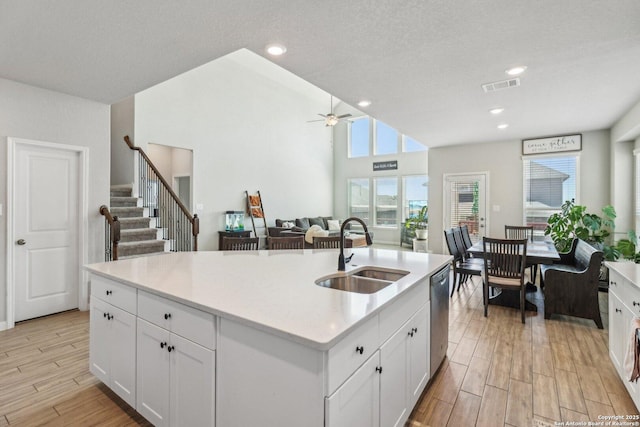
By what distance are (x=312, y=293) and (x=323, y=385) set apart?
544mm

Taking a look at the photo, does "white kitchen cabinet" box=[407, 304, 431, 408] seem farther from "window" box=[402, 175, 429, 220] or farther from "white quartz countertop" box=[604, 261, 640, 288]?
"window" box=[402, 175, 429, 220]

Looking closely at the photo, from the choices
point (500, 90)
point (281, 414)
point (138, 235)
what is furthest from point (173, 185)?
point (281, 414)

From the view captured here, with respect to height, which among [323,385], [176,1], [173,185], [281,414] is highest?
[176,1]

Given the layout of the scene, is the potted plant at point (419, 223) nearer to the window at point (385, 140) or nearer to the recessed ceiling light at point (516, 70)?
the window at point (385, 140)

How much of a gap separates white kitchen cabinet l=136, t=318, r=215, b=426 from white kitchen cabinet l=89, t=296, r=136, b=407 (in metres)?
0.10

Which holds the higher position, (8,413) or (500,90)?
(500,90)

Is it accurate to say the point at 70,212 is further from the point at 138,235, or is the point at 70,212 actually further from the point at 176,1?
the point at 176,1

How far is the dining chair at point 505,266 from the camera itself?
11.8 feet

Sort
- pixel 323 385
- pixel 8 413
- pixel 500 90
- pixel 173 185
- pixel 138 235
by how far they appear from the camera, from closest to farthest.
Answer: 1. pixel 323 385
2. pixel 8 413
3. pixel 500 90
4. pixel 138 235
5. pixel 173 185

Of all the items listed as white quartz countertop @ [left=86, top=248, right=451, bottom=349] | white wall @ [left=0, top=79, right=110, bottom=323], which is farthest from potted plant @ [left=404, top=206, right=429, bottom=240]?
white wall @ [left=0, top=79, right=110, bottom=323]

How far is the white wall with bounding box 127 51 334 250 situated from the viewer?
648cm

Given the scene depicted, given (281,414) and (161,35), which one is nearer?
(281,414)

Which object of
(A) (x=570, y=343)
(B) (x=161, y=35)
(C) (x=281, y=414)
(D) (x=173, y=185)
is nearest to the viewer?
(C) (x=281, y=414)

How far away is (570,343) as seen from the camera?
3000 mm
